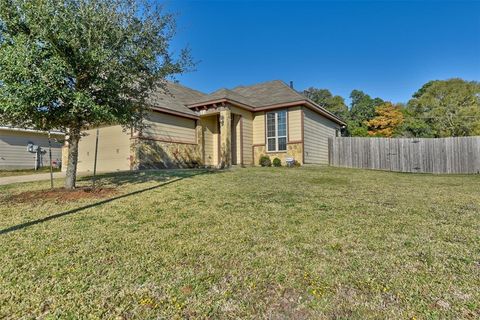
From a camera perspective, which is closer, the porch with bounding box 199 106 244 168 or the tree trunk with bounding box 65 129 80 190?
the tree trunk with bounding box 65 129 80 190

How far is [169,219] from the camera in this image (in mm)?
5027

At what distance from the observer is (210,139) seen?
17.5 metres

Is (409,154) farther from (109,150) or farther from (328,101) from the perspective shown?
(328,101)

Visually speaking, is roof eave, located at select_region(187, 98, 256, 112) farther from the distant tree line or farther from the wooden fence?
the distant tree line

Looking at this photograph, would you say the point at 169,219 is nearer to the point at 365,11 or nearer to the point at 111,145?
the point at 111,145

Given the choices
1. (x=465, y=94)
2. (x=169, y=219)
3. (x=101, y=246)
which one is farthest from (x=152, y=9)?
(x=465, y=94)

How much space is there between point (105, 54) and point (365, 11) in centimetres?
1366

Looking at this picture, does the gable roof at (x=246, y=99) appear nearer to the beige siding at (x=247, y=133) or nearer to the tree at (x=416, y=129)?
the beige siding at (x=247, y=133)

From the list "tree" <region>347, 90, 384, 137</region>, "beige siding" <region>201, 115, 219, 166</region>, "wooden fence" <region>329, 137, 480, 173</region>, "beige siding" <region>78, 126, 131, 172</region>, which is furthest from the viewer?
"tree" <region>347, 90, 384, 137</region>

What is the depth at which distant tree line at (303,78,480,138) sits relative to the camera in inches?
986

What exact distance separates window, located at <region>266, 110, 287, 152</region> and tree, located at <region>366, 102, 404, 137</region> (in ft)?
68.4

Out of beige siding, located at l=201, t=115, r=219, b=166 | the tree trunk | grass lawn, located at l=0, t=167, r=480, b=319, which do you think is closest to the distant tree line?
beige siding, located at l=201, t=115, r=219, b=166

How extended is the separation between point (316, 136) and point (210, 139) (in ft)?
20.6

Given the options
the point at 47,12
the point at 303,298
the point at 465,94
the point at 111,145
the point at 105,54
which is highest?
the point at 465,94
